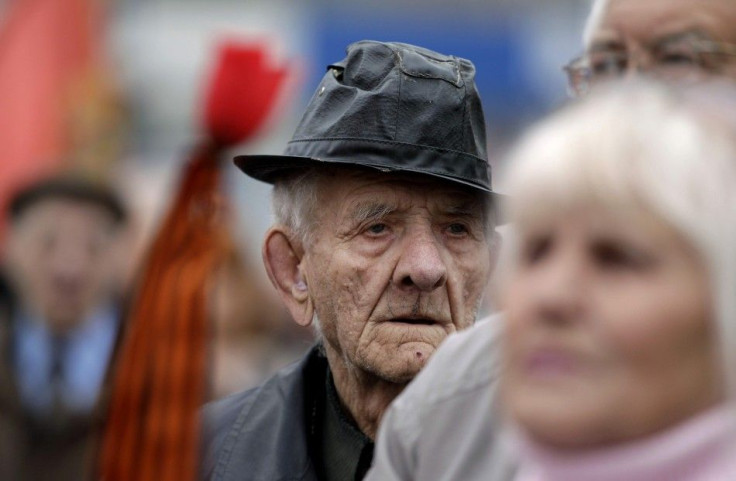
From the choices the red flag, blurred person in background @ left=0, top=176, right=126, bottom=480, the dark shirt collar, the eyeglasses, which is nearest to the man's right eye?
the eyeglasses

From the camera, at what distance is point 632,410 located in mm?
1570

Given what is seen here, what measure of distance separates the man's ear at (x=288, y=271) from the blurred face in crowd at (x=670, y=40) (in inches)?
48.5

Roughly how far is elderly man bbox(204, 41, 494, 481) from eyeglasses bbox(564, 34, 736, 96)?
0.83 m

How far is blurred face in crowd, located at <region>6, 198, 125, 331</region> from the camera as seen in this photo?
6164 millimetres

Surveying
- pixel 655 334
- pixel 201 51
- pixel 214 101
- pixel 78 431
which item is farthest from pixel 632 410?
pixel 201 51

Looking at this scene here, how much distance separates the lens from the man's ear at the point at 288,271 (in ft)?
11.1

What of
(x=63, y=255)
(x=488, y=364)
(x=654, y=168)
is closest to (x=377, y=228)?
(x=488, y=364)

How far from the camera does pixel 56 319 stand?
19.9 feet

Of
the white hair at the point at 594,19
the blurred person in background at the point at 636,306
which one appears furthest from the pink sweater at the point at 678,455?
the white hair at the point at 594,19

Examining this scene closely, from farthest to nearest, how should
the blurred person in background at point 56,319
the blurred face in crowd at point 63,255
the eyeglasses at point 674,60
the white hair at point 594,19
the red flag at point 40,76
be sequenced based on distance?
the red flag at point 40,76
the blurred face in crowd at point 63,255
the blurred person in background at point 56,319
the white hair at point 594,19
the eyeglasses at point 674,60

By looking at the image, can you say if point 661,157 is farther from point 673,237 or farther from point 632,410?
point 632,410

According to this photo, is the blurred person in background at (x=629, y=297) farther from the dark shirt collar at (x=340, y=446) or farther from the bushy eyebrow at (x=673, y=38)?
the dark shirt collar at (x=340, y=446)

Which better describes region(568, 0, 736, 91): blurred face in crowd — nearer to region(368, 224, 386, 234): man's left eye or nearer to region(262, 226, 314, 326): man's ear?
region(368, 224, 386, 234): man's left eye

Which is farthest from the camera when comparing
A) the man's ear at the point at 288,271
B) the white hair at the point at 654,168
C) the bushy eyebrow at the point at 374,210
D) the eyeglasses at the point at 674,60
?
the man's ear at the point at 288,271
